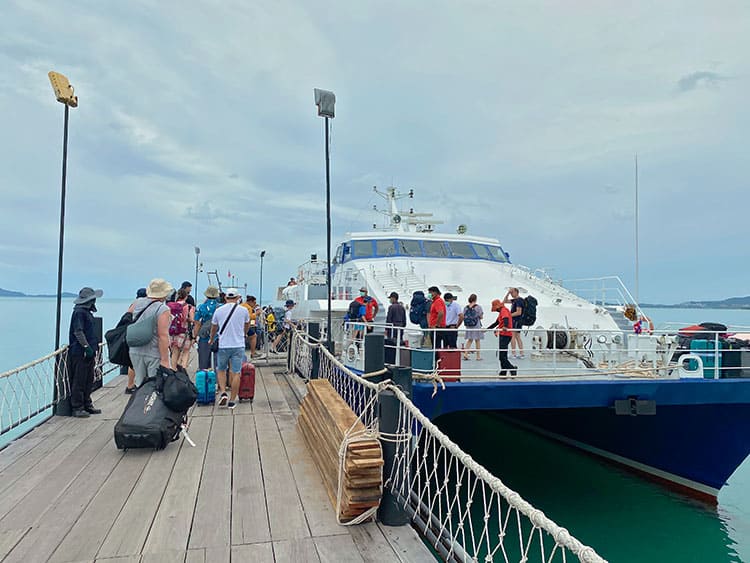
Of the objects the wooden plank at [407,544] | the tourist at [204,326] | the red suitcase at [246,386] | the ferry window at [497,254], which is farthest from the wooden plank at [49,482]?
the ferry window at [497,254]

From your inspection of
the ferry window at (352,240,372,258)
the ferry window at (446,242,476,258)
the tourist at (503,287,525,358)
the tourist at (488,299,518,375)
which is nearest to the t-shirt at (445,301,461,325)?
the tourist at (503,287,525,358)

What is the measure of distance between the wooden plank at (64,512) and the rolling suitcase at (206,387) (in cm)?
227

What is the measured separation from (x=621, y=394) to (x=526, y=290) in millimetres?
5337

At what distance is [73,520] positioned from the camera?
367cm

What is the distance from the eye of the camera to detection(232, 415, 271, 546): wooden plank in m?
3.52

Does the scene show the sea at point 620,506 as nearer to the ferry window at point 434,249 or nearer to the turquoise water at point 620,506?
the turquoise water at point 620,506

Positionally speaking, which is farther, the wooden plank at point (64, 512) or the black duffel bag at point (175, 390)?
the black duffel bag at point (175, 390)

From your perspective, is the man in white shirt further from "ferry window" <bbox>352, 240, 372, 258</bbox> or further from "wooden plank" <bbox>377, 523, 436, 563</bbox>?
"ferry window" <bbox>352, 240, 372, 258</bbox>

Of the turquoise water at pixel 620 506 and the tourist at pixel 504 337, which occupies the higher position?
the tourist at pixel 504 337

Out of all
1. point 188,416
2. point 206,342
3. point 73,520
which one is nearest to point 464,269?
point 206,342

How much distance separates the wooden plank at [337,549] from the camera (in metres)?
3.23

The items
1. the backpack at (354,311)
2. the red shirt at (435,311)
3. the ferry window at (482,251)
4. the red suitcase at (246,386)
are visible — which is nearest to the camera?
the red suitcase at (246,386)

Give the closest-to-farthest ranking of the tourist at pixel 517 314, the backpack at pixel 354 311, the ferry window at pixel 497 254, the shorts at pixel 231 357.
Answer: the shorts at pixel 231 357
the tourist at pixel 517 314
the backpack at pixel 354 311
the ferry window at pixel 497 254

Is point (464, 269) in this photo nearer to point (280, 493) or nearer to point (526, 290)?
point (526, 290)
